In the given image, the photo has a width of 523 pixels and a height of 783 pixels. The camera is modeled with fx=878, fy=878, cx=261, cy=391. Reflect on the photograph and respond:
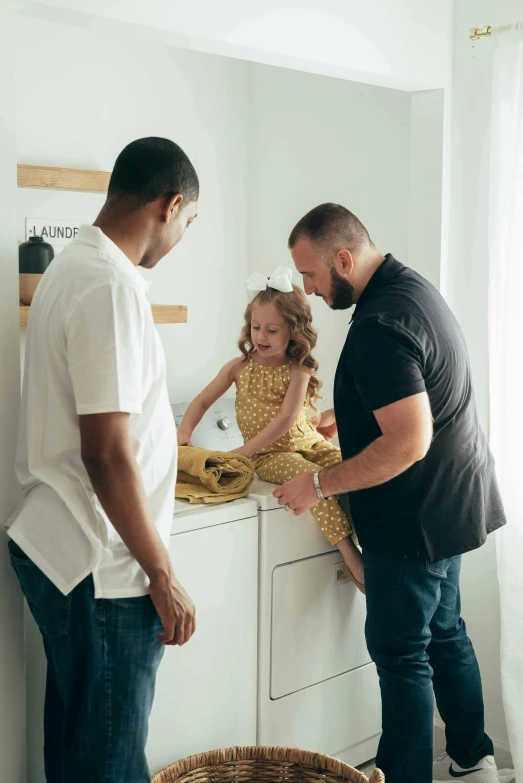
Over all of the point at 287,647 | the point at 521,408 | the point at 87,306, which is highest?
the point at 87,306

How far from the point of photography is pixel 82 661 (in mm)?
1575

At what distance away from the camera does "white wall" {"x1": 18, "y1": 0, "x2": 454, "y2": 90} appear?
1.91m

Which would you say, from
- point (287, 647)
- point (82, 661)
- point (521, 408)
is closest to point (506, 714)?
point (287, 647)

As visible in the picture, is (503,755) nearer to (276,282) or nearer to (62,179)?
(276,282)

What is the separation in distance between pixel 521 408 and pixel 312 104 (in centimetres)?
141

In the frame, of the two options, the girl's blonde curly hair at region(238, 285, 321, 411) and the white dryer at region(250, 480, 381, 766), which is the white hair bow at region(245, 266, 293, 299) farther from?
the white dryer at region(250, 480, 381, 766)

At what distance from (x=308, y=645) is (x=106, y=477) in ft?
3.75

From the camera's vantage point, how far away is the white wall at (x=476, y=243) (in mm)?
2639

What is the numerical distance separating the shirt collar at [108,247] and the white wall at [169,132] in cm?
131

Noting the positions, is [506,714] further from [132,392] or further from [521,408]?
[132,392]

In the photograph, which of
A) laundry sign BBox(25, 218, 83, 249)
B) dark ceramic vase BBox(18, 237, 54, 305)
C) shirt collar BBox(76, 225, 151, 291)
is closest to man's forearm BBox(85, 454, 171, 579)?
shirt collar BBox(76, 225, 151, 291)

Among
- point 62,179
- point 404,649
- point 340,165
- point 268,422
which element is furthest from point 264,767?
point 340,165

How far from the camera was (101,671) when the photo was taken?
1554mm

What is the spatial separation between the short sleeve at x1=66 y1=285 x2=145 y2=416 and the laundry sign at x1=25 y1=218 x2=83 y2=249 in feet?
4.59
